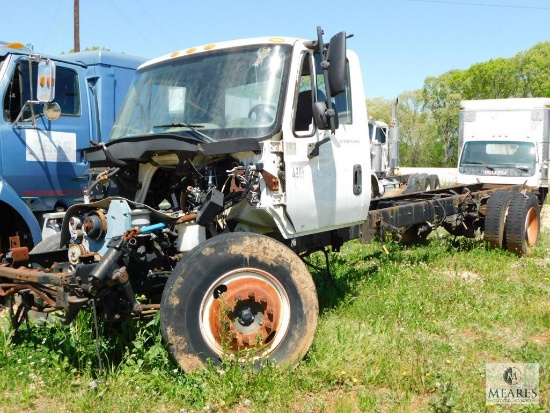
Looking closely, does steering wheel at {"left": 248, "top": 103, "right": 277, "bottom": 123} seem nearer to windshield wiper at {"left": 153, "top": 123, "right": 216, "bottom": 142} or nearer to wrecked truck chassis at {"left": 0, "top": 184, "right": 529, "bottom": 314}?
windshield wiper at {"left": 153, "top": 123, "right": 216, "bottom": 142}

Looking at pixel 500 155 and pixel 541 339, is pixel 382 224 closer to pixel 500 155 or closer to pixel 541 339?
pixel 541 339

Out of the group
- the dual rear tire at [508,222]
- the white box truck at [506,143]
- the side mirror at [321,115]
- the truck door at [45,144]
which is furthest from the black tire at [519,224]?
the truck door at [45,144]

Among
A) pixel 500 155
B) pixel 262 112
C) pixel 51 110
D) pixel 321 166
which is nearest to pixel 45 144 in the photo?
pixel 51 110

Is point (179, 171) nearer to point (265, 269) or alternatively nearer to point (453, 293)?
point (265, 269)

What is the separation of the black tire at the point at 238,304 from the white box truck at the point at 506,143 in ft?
33.4

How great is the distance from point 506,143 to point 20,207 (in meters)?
11.3

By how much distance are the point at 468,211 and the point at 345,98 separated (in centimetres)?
391

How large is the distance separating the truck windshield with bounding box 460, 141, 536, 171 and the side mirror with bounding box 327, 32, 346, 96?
397 inches

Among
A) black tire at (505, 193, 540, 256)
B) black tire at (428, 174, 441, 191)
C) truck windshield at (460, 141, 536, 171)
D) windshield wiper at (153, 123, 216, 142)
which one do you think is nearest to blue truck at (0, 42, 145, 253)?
windshield wiper at (153, 123, 216, 142)

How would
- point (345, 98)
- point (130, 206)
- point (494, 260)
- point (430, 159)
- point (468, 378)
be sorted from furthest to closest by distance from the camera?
point (430, 159), point (494, 260), point (345, 98), point (130, 206), point (468, 378)

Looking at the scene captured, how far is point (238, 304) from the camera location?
13.6ft

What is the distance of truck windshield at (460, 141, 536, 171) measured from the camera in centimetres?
1358

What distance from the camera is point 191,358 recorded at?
396 centimetres

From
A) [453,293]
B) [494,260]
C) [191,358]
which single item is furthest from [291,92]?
[494,260]
